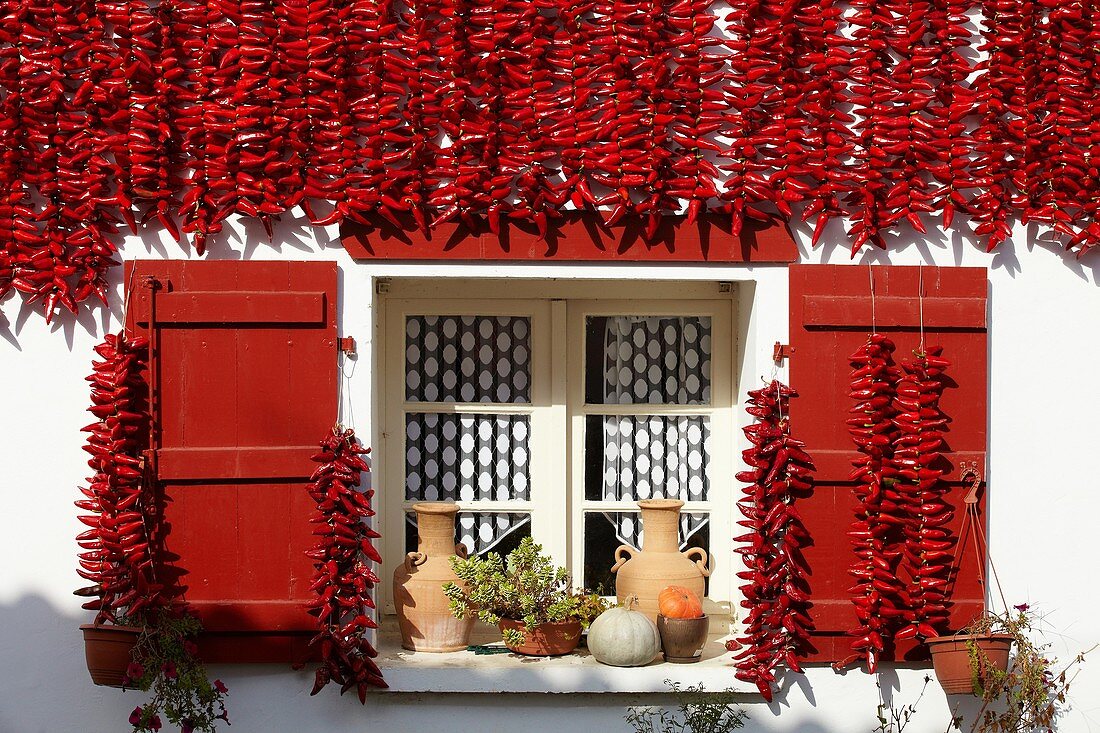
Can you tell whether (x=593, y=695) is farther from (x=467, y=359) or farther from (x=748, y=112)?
(x=748, y=112)

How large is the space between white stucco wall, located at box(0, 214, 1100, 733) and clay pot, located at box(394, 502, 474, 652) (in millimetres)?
249

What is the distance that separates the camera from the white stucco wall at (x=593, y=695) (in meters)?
4.34

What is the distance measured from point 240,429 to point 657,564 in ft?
5.79

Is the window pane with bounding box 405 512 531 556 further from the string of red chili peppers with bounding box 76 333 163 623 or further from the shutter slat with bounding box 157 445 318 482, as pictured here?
the string of red chili peppers with bounding box 76 333 163 623

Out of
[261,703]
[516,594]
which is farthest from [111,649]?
[516,594]

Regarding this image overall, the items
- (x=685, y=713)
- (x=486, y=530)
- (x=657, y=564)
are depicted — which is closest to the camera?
(x=685, y=713)

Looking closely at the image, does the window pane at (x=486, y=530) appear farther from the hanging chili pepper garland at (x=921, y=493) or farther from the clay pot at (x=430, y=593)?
the hanging chili pepper garland at (x=921, y=493)

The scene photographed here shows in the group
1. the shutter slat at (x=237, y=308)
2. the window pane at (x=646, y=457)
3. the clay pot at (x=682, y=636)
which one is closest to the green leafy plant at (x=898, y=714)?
the clay pot at (x=682, y=636)

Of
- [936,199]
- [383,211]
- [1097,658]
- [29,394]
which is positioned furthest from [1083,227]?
[29,394]

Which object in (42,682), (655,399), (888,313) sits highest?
(888,313)

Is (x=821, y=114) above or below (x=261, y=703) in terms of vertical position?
above

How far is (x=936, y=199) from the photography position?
453cm

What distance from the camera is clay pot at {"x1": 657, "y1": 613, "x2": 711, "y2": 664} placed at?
440cm

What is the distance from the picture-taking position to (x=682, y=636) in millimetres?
4402
